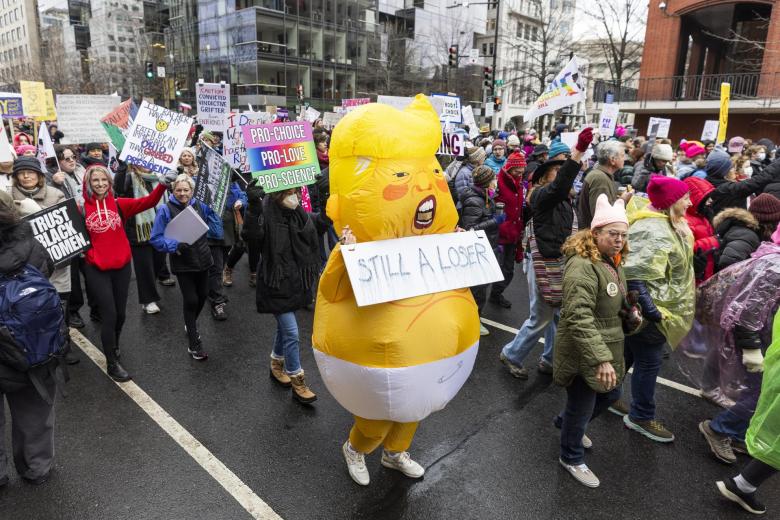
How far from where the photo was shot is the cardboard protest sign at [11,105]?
10320 mm

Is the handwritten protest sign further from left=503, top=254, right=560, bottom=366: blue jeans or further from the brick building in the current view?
the brick building

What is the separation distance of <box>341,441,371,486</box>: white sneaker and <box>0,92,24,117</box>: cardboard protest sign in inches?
435

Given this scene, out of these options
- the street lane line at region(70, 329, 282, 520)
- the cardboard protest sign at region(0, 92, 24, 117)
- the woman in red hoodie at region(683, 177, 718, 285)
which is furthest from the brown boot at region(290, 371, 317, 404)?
the cardboard protest sign at region(0, 92, 24, 117)

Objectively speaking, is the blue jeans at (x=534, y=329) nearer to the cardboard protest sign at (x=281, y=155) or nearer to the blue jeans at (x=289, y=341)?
the blue jeans at (x=289, y=341)

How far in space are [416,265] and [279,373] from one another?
2.34m

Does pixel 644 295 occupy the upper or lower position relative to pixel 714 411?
upper

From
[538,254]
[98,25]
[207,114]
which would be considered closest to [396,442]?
[538,254]

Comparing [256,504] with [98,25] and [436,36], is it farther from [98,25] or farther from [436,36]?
[98,25]

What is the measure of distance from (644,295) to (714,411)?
1.69m

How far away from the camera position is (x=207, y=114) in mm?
10172

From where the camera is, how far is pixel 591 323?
3.03 metres

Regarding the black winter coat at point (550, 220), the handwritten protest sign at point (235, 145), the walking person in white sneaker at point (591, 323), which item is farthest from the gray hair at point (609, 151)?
the handwritten protest sign at point (235, 145)

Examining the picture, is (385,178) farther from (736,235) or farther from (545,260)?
(736,235)

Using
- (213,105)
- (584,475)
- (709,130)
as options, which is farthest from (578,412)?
(709,130)
